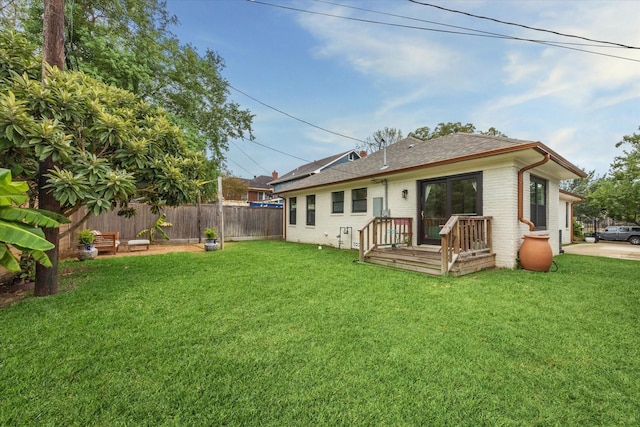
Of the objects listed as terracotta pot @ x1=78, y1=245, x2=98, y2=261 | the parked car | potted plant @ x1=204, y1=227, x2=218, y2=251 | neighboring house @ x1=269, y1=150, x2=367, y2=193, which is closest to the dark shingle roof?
neighboring house @ x1=269, y1=150, x2=367, y2=193

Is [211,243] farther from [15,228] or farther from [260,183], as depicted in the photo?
[260,183]

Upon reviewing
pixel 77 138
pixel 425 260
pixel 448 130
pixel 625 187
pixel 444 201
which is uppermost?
pixel 448 130

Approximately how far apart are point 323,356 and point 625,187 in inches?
891

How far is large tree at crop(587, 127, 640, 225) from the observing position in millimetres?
15384

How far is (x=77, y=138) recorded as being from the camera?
4.15m

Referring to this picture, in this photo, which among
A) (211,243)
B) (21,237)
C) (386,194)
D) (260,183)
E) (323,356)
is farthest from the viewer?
(260,183)

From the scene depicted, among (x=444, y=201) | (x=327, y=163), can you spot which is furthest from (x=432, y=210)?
(x=327, y=163)

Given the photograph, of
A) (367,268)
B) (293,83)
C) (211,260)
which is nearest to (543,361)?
(367,268)

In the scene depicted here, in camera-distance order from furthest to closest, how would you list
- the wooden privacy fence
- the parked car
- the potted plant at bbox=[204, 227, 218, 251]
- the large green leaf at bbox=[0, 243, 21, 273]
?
the parked car
the wooden privacy fence
the potted plant at bbox=[204, 227, 218, 251]
the large green leaf at bbox=[0, 243, 21, 273]

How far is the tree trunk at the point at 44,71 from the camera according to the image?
4.07 m

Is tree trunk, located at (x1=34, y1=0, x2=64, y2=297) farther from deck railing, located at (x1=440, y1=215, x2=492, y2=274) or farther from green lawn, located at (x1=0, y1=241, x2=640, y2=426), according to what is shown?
deck railing, located at (x1=440, y1=215, x2=492, y2=274)

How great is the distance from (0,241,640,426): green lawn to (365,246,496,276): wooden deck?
1.08 meters

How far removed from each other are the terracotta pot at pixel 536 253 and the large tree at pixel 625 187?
16102 millimetres

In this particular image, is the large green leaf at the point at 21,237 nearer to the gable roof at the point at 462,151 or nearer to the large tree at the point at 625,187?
the gable roof at the point at 462,151
